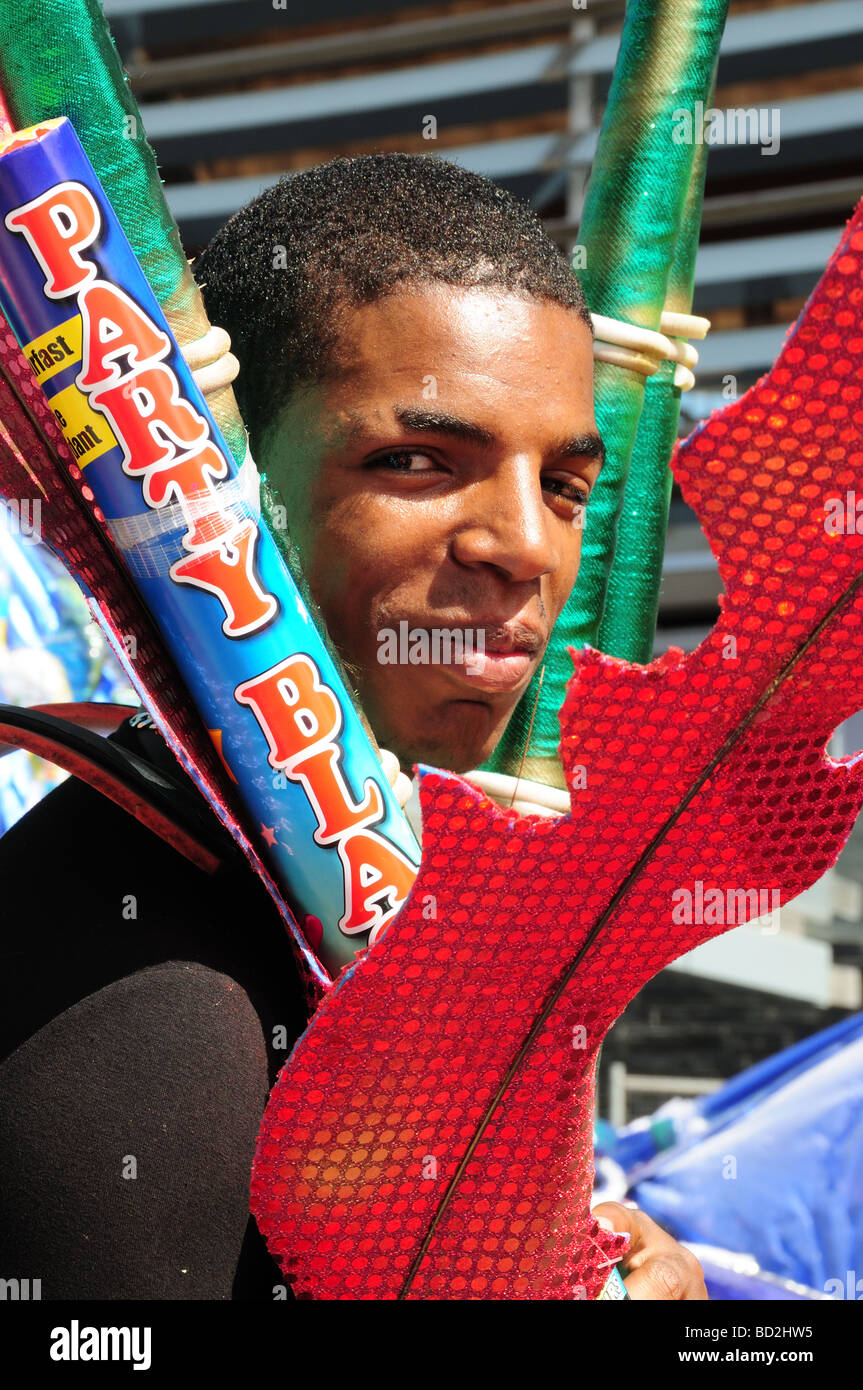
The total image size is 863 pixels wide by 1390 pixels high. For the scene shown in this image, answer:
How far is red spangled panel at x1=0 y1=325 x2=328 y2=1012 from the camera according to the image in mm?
969

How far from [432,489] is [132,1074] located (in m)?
0.46

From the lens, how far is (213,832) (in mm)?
994

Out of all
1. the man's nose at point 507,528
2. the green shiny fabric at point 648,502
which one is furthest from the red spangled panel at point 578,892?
the green shiny fabric at point 648,502

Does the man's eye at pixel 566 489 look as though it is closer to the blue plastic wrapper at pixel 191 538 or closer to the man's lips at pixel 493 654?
the man's lips at pixel 493 654

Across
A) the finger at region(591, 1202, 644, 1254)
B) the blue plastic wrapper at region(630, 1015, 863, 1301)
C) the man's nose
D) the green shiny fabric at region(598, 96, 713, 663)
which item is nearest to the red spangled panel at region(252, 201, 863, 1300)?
the man's nose

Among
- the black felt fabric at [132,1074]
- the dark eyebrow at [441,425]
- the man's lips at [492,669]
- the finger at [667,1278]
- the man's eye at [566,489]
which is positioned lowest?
the finger at [667,1278]

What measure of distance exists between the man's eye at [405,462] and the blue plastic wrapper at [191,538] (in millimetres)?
135

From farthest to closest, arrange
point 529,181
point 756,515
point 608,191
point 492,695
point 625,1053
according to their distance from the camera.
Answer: point 529,181 → point 625,1053 → point 608,191 → point 492,695 → point 756,515

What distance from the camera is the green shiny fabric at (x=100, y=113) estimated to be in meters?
0.99

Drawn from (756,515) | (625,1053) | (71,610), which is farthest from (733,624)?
(625,1053)

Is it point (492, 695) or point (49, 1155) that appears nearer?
point (49, 1155)

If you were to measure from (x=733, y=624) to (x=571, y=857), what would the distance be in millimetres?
174

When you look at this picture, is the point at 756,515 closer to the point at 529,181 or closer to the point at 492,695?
the point at 492,695

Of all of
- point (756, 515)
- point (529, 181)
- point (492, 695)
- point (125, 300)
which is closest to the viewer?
point (756, 515)
